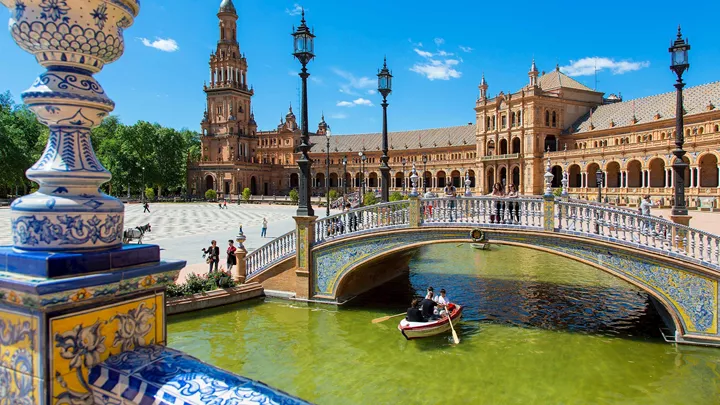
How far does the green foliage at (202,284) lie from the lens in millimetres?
15025

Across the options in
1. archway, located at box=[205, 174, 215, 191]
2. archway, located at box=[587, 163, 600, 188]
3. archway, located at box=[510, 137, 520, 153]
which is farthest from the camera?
archway, located at box=[205, 174, 215, 191]

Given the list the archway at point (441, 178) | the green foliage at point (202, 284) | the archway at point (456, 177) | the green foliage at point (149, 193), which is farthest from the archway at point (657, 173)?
the green foliage at point (149, 193)

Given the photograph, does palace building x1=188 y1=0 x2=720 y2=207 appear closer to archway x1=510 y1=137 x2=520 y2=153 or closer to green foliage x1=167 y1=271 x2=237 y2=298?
archway x1=510 y1=137 x2=520 y2=153

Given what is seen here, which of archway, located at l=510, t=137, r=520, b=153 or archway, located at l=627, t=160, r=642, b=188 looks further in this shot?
archway, located at l=510, t=137, r=520, b=153

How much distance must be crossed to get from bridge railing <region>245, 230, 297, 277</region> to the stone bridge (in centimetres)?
4

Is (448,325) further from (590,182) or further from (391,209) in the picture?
(590,182)

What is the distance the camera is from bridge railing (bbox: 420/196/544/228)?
1355 centimetres

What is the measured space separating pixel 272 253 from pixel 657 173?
58.2m

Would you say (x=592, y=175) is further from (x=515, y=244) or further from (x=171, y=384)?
(x=171, y=384)

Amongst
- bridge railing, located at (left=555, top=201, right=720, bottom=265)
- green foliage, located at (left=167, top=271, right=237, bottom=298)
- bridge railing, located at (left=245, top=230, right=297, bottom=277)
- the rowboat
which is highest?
bridge railing, located at (left=555, top=201, right=720, bottom=265)

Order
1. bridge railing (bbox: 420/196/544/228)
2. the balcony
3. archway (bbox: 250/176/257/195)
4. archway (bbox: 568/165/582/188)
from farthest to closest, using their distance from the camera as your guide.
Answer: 1. archway (bbox: 250/176/257/195)
2. the balcony
3. archway (bbox: 568/165/582/188)
4. bridge railing (bbox: 420/196/544/228)

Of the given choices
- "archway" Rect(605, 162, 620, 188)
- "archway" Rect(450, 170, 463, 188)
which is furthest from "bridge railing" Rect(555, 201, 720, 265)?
"archway" Rect(450, 170, 463, 188)

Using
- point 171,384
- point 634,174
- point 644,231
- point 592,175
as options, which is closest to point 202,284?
point 644,231

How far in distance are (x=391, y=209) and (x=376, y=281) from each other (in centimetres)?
470
